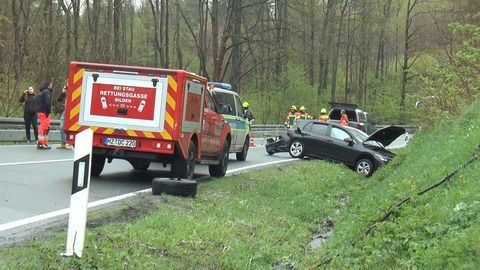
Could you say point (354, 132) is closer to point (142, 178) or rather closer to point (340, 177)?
point (340, 177)

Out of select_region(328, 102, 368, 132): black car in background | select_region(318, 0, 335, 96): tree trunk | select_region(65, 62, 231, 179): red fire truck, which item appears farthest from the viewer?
select_region(318, 0, 335, 96): tree trunk

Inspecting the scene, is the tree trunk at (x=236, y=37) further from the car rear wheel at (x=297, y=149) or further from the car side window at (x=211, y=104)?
the car side window at (x=211, y=104)

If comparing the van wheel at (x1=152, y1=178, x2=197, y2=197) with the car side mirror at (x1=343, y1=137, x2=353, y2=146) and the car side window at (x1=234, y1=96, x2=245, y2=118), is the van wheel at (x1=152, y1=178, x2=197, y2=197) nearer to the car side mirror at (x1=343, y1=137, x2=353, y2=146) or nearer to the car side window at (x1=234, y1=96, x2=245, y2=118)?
the car side window at (x1=234, y1=96, x2=245, y2=118)

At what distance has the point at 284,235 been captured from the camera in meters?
7.92

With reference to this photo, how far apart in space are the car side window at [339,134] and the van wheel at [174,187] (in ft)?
34.4

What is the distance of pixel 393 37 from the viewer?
63562mm

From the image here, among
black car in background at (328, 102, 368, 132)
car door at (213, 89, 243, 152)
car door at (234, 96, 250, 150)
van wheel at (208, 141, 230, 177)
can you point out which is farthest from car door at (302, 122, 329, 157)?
black car in background at (328, 102, 368, 132)

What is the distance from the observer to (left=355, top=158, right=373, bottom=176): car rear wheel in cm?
1819

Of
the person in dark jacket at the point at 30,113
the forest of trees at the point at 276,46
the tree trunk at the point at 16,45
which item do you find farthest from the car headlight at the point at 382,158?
the tree trunk at the point at 16,45

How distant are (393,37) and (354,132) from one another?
4722 centimetres

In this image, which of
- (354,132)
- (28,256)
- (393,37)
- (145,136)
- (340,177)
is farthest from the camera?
(393,37)

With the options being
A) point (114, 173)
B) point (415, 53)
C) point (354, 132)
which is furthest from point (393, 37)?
point (114, 173)

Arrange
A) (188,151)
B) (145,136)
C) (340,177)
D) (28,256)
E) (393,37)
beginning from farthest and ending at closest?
(393,37) → (340,177) → (188,151) → (145,136) → (28,256)

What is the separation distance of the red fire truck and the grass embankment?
129 cm
